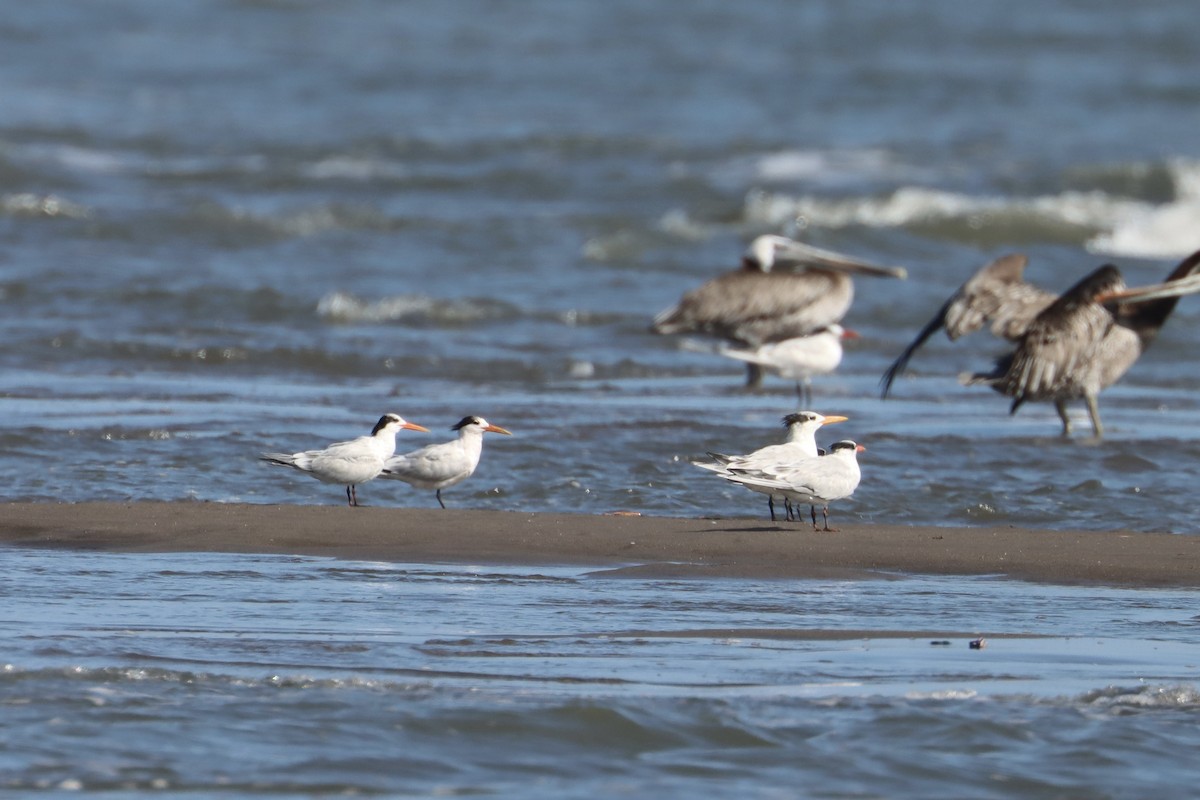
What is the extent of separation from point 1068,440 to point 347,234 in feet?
37.6

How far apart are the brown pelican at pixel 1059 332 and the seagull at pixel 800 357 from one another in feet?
3.36

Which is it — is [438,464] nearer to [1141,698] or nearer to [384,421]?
[384,421]

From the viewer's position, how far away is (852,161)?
27797 millimetres

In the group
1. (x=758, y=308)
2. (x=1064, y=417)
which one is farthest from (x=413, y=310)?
(x=1064, y=417)

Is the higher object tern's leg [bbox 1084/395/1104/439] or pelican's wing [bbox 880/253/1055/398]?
pelican's wing [bbox 880/253/1055/398]

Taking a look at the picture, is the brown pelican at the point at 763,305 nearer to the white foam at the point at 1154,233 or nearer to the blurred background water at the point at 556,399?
the blurred background water at the point at 556,399

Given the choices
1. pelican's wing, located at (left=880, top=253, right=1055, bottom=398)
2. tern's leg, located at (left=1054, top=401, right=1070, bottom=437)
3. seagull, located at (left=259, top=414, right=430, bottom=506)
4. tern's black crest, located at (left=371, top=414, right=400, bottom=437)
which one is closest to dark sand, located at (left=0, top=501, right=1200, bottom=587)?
seagull, located at (left=259, top=414, right=430, bottom=506)

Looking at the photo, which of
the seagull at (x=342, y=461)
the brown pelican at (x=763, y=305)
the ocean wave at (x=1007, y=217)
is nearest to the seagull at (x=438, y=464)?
the seagull at (x=342, y=461)

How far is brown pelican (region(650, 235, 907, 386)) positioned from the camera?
46.8ft

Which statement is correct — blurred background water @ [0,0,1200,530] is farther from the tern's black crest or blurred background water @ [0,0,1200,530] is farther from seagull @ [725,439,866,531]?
seagull @ [725,439,866,531]

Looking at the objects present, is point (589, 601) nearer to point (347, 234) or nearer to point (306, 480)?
point (306, 480)

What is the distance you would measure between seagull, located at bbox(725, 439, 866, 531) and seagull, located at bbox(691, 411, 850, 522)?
3 centimetres

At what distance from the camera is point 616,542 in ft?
24.7

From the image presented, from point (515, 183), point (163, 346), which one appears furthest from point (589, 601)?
point (515, 183)
